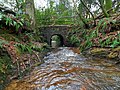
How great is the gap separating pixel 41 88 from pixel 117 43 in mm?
3972

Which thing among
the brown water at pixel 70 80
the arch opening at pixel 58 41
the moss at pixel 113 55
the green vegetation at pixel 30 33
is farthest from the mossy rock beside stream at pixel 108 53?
the arch opening at pixel 58 41

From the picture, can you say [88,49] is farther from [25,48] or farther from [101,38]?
[25,48]

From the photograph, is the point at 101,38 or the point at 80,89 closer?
the point at 80,89

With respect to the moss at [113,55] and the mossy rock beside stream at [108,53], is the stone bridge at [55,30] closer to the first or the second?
the mossy rock beside stream at [108,53]

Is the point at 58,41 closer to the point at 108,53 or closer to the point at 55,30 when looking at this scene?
the point at 55,30

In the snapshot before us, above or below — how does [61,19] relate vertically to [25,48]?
above

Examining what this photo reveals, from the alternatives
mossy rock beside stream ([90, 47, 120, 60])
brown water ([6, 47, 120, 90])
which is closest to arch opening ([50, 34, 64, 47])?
mossy rock beside stream ([90, 47, 120, 60])

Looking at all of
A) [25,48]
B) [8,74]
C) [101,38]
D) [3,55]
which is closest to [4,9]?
[25,48]

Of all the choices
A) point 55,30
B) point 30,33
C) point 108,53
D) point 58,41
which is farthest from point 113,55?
point 58,41

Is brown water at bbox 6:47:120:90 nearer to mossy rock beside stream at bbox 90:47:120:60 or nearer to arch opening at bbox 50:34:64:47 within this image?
mossy rock beside stream at bbox 90:47:120:60

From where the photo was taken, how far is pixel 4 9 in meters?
5.93

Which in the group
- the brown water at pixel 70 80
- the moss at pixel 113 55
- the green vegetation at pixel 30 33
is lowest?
the brown water at pixel 70 80


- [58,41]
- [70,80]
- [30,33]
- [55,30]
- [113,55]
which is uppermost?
[55,30]

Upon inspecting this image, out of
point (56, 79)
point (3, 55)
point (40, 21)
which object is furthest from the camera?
point (40, 21)
